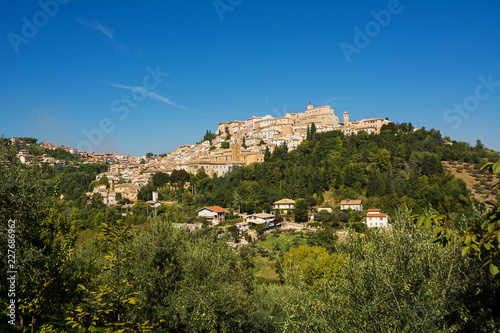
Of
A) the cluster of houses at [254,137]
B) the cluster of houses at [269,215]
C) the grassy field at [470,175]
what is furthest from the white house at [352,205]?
the cluster of houses at [254,137]

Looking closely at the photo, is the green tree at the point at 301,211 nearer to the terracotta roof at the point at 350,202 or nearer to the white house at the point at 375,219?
the terracotta roof at the point at 350,202

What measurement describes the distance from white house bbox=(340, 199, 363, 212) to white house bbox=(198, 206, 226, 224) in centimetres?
2101

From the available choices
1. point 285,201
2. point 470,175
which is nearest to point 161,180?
point 285,201

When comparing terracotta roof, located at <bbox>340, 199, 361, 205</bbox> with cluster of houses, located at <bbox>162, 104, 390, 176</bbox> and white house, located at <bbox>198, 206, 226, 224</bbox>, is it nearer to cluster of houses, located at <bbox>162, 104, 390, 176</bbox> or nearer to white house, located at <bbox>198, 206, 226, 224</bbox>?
white house, located at <bbox>198, 206, 226, 224</bbox>

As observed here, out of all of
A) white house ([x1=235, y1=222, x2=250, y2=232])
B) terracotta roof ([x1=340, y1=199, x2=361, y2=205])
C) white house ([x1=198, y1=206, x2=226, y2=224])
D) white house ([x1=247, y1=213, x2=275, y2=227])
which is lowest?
white house ([x1=235, y1=222, x2=250, y2=232])

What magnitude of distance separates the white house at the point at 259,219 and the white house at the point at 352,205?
12.5m

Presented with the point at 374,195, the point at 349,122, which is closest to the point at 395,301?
the point at 374,195

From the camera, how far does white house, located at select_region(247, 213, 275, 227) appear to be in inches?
1897

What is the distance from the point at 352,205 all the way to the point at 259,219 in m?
16.2

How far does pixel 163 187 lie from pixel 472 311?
A: 6915 cm

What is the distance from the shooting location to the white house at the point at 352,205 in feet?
164

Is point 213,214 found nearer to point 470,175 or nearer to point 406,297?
point 470,175

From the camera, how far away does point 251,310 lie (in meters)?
10.5

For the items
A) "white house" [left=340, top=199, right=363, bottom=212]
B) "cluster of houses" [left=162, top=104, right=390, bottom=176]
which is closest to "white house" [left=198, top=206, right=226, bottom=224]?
"white house" [left=340, top=199, right=363, bottom=212]
